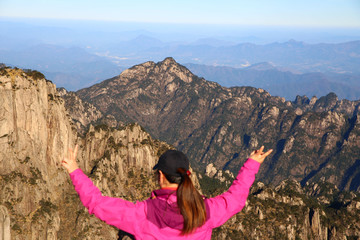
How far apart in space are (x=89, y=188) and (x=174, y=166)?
255cm

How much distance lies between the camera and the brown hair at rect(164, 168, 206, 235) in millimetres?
8797

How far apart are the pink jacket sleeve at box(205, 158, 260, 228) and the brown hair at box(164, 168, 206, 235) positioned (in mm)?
496

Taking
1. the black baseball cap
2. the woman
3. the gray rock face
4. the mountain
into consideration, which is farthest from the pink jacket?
the gray rock face

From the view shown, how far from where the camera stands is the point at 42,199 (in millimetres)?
97125

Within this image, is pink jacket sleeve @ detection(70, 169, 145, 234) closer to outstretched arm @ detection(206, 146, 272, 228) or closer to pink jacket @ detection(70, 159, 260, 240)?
pink jacket @ detection(70, 159, 260, 240)

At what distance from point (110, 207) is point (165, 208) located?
1.55 metres

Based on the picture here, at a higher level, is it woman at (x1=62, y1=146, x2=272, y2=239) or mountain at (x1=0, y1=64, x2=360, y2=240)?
woman at (x1=62, y1=146, x2=272, y2=239)

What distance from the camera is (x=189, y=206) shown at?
29.1ft

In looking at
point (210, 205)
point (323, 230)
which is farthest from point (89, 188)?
point (323, 230)

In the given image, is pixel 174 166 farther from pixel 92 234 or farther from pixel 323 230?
pixel 323 230

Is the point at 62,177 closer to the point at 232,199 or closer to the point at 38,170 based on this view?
the point at 38,170

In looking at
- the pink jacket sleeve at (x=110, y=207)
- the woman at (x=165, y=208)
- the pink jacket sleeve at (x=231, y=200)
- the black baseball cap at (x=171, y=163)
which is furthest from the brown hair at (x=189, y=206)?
the pink jacket sleeve at (x=110, y=207)

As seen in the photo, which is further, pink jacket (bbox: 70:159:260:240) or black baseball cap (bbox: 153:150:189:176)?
black baseball cap (bbox: 153:150:189:176)

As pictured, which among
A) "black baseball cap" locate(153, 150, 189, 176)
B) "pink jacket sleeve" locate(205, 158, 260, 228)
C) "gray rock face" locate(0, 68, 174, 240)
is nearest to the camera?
"black baseball cap" locate(153, 150, 189, 176)
